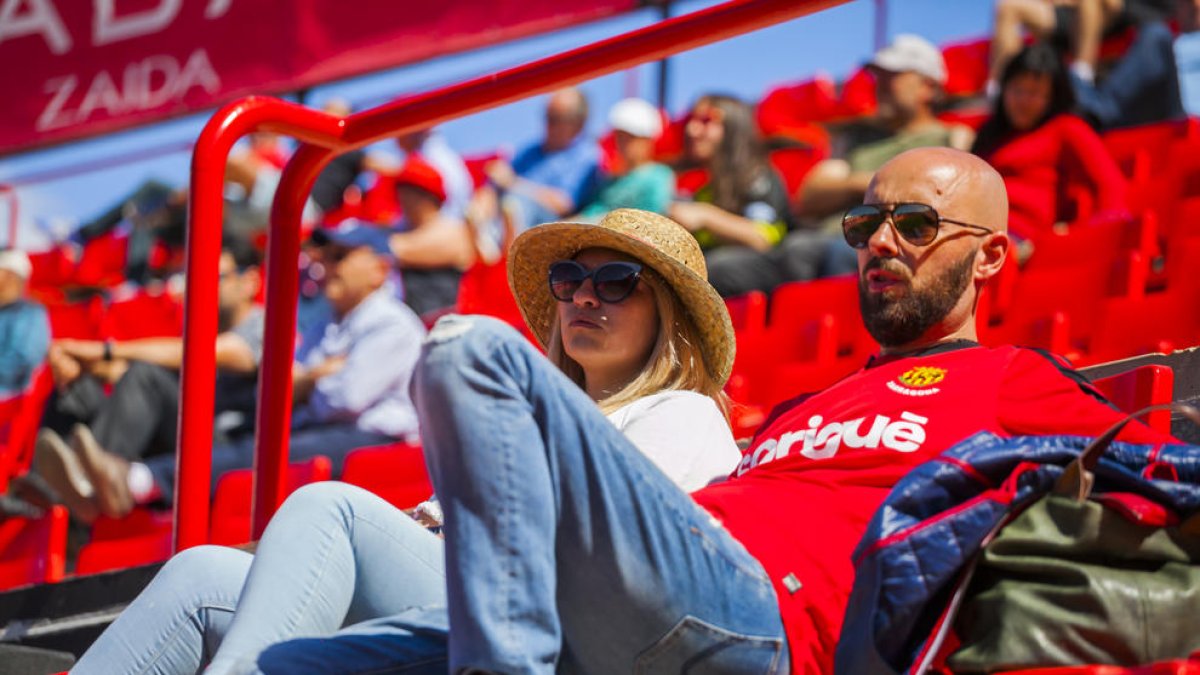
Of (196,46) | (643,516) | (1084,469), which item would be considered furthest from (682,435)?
(196,46)

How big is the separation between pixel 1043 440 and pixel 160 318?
6.06 m

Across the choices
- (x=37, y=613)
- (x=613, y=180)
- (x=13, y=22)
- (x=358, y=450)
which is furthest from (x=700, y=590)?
(x=13, y=22)

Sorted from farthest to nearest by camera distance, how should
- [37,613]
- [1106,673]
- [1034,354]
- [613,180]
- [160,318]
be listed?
1. [160,318]
2. [613,180]
3. [37,613]
4. [1034,354]
5. [1106,673]

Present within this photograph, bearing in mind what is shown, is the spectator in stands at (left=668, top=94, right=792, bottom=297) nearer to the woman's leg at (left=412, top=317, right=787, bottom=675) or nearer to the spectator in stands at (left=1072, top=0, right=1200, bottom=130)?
the spectator in stands at (left=1072, top=0, right=1200, bottom=130)

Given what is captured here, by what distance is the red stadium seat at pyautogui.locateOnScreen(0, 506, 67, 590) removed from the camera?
15.5ft

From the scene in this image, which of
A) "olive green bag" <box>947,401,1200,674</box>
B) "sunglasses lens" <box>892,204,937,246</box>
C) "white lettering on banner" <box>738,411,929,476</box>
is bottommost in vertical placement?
"olive green bag" <box>947,401,1200,674</box>

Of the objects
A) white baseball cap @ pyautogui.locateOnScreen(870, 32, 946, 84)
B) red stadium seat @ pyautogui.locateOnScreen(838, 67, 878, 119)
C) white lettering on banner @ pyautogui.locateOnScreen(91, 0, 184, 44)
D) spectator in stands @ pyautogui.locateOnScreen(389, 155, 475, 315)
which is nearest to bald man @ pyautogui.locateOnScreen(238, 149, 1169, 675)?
white baseball cap @ pyautogui.locateOnScreen(870, 32, 946, 84)

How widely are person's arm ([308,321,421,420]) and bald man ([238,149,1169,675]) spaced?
2.98 meters

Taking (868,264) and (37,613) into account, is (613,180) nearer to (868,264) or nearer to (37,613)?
(37,613)

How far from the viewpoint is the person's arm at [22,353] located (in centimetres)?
699

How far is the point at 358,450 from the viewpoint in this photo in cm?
482

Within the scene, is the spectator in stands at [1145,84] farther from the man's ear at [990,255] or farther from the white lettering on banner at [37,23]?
the white lettering on banner at [37,23]

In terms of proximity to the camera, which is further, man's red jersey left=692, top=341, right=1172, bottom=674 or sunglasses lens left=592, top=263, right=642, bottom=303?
sunglasses lens left=592, top=263, right=642, bottom=303

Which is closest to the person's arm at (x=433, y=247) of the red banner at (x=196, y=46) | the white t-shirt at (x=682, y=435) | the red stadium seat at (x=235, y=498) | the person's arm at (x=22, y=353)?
the red stadium seat at (x=235, y=498)
